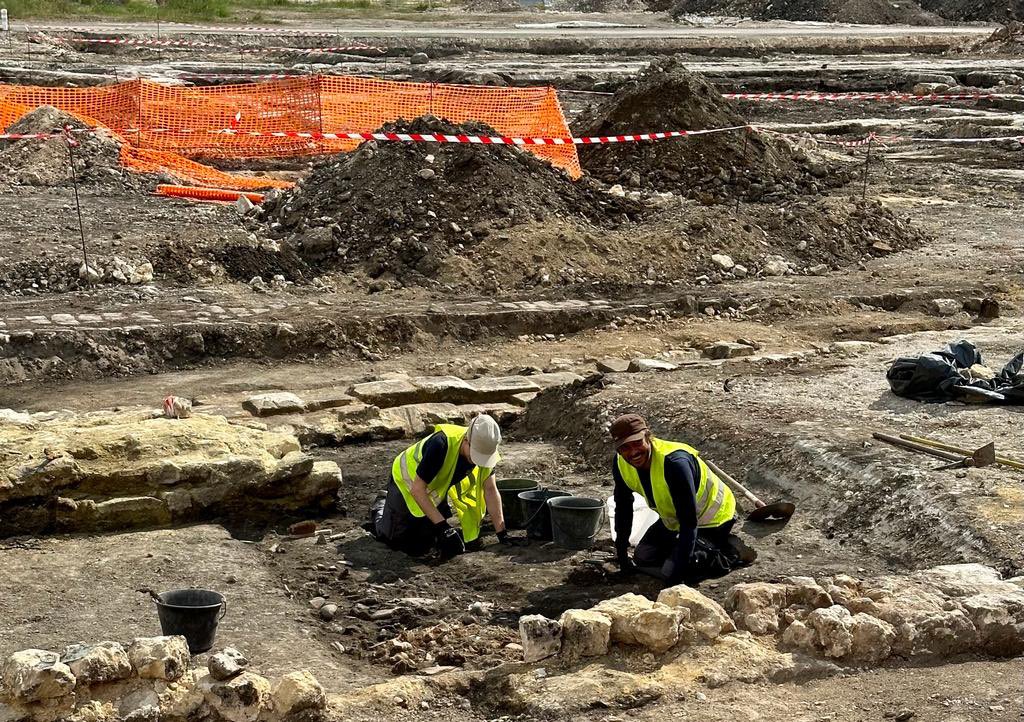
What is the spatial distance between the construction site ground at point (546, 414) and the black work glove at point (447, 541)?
0.44ft

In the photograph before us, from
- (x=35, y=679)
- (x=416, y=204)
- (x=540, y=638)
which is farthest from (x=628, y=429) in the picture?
(x=416, y=204)

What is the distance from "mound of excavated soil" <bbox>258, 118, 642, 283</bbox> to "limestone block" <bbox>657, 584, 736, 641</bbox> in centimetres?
850

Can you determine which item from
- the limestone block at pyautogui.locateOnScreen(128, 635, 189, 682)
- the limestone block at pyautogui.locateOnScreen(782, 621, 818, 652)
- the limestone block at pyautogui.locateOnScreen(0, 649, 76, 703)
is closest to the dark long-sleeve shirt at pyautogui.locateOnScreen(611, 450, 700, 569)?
the limestone block at pyautogui.locateOnScreen(782, 621, 818, 652)

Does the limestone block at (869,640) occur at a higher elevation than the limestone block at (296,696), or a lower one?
lower

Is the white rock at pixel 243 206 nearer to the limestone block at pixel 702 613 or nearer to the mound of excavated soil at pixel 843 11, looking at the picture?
the limestone block at pixel 702 613

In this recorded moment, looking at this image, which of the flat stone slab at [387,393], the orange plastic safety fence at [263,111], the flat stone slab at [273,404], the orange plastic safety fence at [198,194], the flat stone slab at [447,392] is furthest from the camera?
the orange plastic safety fence at [263,111]

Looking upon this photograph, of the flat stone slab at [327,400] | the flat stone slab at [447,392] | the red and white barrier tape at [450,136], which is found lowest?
the flat stone slab at [447,392]

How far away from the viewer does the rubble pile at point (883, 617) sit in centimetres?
607

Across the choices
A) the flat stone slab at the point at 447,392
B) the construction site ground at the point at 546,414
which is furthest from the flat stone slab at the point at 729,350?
the flat stone slab at the point at 447,392

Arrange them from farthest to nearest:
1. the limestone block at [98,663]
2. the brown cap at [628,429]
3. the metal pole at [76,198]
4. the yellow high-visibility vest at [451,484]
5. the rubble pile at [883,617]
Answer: the metal pole at [76,198] < the yellow high-visibility vest at [451,484] < the brown cap at [628,429] < the rubble pile at [883,617] < the limestone block at [98,663]

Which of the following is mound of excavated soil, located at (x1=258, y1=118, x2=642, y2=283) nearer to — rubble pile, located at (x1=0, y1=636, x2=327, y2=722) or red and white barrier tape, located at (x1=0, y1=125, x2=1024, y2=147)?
red and white barrier tape, located at (x1=0, y1=125, x2=1024, y2=147)

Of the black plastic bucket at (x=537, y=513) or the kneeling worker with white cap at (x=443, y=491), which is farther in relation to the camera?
the black plastic bucket at (x=537, y=513)

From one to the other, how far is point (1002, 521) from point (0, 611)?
218 inches

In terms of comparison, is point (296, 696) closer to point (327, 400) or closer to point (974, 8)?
point (327, 400)
